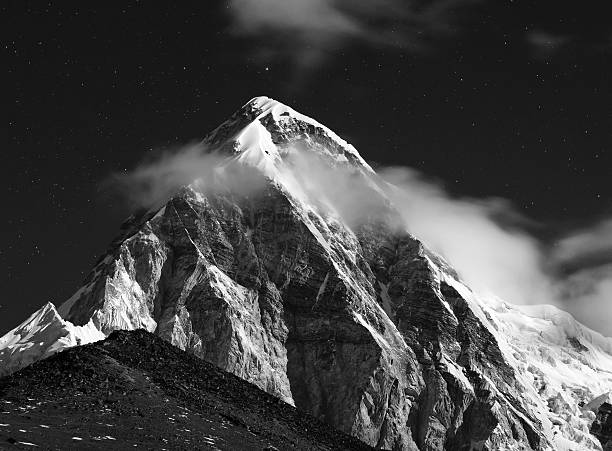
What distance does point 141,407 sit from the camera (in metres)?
103

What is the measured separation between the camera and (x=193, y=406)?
10844cm

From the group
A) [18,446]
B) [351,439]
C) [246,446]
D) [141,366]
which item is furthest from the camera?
[351,439]

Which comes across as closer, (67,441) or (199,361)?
(67,441)

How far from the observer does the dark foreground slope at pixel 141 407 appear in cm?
9394

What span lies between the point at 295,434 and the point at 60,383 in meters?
24.8

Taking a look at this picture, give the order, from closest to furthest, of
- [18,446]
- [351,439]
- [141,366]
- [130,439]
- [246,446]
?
[18,446]
[130,439]
[246,446]
[141,366]
[351,439]

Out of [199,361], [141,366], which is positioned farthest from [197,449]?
[199,361]

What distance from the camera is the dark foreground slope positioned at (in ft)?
308

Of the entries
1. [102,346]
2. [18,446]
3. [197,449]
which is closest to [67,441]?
[18,446]

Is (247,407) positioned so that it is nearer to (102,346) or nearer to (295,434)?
(295,434)

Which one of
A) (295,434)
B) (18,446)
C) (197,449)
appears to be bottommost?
(18,446)

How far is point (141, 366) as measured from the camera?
375ft

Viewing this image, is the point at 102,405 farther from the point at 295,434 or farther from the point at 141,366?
the point at 295,434

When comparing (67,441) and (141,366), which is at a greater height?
(141,366)
